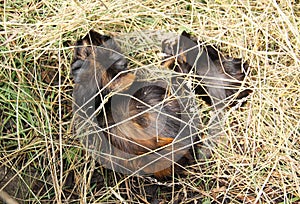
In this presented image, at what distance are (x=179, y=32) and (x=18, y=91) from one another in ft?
2.04

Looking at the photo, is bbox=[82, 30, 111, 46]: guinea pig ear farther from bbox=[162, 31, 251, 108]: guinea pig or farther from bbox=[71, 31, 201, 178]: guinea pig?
bbox=[162, 31, 251, 108]: guinea pig

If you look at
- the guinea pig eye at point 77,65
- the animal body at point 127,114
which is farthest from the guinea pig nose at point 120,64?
the guinea pig eye at point 77,65

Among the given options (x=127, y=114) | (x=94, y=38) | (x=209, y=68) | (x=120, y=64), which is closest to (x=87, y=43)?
(x=94, y=38)

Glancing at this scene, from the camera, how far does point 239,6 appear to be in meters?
2.08

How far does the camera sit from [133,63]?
6.52 feet

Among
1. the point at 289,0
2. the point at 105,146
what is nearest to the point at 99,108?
the point at 105,146

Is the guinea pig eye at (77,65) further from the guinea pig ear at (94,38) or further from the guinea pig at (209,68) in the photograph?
the guinea pig at (209,68)

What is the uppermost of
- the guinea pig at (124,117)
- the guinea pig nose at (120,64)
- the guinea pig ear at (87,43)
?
the guinea pig ear at (87,43)

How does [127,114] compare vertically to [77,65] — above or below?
below

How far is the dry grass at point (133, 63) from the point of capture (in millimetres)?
1902

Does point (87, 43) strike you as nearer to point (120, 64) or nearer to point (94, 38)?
point (94, 38)

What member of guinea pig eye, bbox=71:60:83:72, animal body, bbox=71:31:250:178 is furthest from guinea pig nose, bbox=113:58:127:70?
guinea pig eye, bbox=71:60:83:72

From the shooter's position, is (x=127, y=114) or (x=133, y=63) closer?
(x=127, y=114)

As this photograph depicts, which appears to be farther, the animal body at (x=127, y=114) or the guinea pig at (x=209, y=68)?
the guinea pig at (x=209, y=68)
